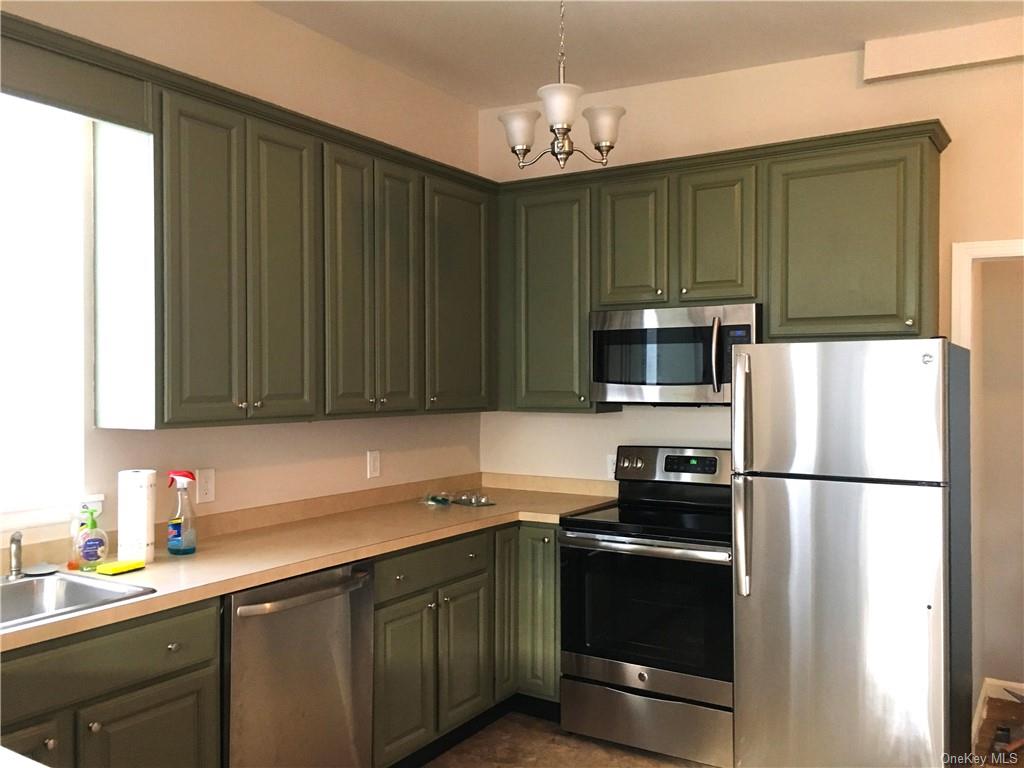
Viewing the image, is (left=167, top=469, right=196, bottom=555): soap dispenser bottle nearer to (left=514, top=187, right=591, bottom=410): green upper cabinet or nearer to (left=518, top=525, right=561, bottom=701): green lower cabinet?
(left=518, top=525, right=561, bottom=701): green lower cabinet

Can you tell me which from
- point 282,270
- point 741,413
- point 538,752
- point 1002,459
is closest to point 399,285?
point 282,270

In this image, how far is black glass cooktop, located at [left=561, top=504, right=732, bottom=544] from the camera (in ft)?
A: 10.3

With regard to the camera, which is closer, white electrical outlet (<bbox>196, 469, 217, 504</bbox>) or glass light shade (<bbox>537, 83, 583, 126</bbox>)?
glass light shade (<bbox>537, 83, 583, 126</bbox>)

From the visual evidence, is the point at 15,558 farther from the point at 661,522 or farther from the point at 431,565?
the point at 661,522

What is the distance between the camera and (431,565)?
10.2 feet

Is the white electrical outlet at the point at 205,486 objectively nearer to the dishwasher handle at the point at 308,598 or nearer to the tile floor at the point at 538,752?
the dishwasher handle at the point at 308,598

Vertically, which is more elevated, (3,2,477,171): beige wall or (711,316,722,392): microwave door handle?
(3,2,477,171): beige wall

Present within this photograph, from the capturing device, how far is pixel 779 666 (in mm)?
2900

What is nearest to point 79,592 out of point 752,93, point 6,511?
point 6,511

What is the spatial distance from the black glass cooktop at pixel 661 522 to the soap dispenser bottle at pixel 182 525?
4.72 feet

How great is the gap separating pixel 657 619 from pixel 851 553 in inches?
31.5

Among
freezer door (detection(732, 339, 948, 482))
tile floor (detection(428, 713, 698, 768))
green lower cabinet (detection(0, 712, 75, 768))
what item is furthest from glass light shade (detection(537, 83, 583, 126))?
tile floor (detection(428, 713, 698, 768))

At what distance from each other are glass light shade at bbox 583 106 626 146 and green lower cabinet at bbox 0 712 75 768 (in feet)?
6.68

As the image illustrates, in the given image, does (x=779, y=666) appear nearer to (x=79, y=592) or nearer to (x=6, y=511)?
(x=79, y=592)
